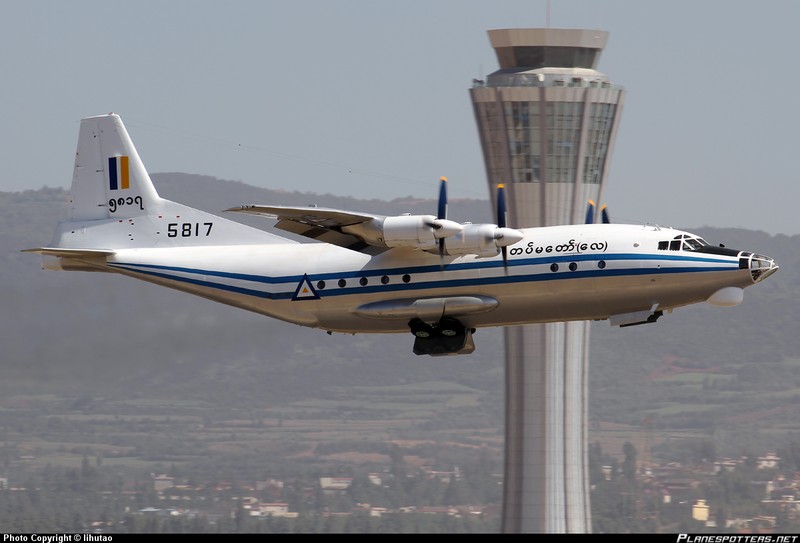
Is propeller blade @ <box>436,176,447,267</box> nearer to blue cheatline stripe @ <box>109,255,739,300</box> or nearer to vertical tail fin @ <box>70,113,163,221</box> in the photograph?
blue cheatline stripe @ <box>109,255,739,300</box>

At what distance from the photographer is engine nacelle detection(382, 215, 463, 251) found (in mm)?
39344

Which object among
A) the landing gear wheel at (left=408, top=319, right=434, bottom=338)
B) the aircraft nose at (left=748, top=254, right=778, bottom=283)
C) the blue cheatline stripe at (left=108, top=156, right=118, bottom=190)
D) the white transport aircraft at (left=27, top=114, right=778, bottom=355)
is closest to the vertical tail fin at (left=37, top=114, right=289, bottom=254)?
the blue cheatline stripe at (left=108, top=156, right=118, bottom=190)

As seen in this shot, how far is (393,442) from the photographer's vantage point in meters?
178

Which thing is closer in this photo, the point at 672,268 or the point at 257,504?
the point at 672,268

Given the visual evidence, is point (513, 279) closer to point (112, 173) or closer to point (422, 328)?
point (422, 328)

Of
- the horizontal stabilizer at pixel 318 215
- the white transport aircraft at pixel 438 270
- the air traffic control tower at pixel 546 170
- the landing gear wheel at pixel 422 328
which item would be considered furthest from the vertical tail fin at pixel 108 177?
the air traffic control tower at pixel 546 170

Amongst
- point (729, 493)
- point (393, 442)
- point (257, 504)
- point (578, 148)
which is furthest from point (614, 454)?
point (578, 148)

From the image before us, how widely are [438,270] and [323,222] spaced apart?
322 cm

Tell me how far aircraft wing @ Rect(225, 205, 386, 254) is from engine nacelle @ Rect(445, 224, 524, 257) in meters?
2.22

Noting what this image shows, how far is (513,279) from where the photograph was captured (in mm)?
40594

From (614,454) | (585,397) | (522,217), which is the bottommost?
(614,454)

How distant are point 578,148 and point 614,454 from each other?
79.7m

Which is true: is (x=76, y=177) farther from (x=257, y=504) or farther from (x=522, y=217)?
(x=257, y=504)

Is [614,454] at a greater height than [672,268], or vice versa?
[672,268]
